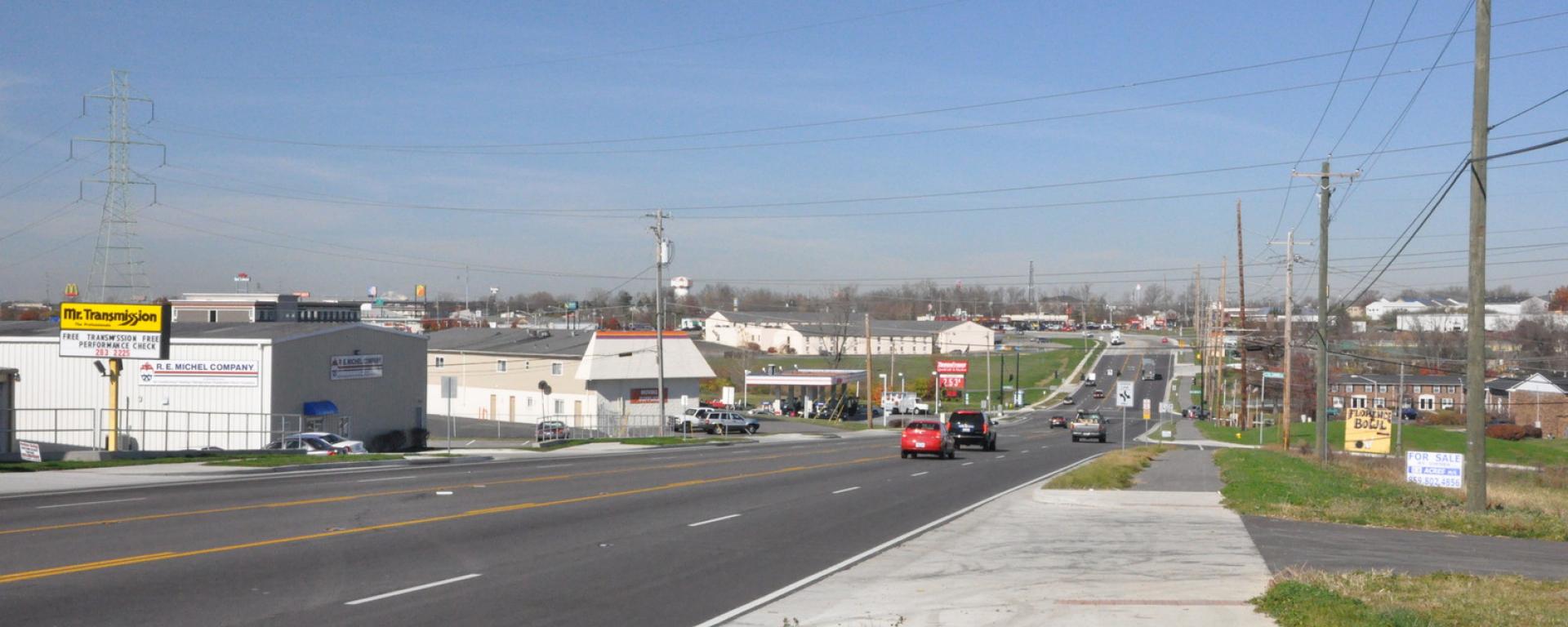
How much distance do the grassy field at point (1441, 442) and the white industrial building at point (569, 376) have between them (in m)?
31.6

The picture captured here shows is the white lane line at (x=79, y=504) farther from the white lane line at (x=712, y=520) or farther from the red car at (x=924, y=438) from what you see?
the red car at (x=924, y=438)

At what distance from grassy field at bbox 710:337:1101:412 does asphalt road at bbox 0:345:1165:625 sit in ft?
261

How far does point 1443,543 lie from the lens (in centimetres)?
1659

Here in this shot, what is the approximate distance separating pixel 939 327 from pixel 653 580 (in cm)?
Answer: 14154

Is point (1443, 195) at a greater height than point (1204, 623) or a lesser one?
greater

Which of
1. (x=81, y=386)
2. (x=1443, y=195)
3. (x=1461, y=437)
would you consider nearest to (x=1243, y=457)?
(x=1443, y=195)

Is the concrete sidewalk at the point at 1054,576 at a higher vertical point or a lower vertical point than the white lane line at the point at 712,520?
higher

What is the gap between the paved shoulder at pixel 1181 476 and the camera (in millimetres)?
25989

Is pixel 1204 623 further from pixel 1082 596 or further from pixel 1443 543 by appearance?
pixel 1443 543

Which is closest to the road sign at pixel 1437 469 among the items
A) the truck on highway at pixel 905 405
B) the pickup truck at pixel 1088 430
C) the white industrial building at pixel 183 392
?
the pickup truck at pixel 1088 430

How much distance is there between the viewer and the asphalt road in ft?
35.7

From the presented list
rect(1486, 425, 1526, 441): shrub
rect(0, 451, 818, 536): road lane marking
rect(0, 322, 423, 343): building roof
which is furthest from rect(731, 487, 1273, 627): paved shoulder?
rect(1486, 425, 1526, 441): shrub

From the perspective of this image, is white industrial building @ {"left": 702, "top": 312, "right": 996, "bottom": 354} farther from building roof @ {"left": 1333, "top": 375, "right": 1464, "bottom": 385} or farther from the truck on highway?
building roof @ {"left": 1333, "top": 375, "right": 1464, "bottom": 385}

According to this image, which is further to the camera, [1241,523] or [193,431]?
[193,431]
